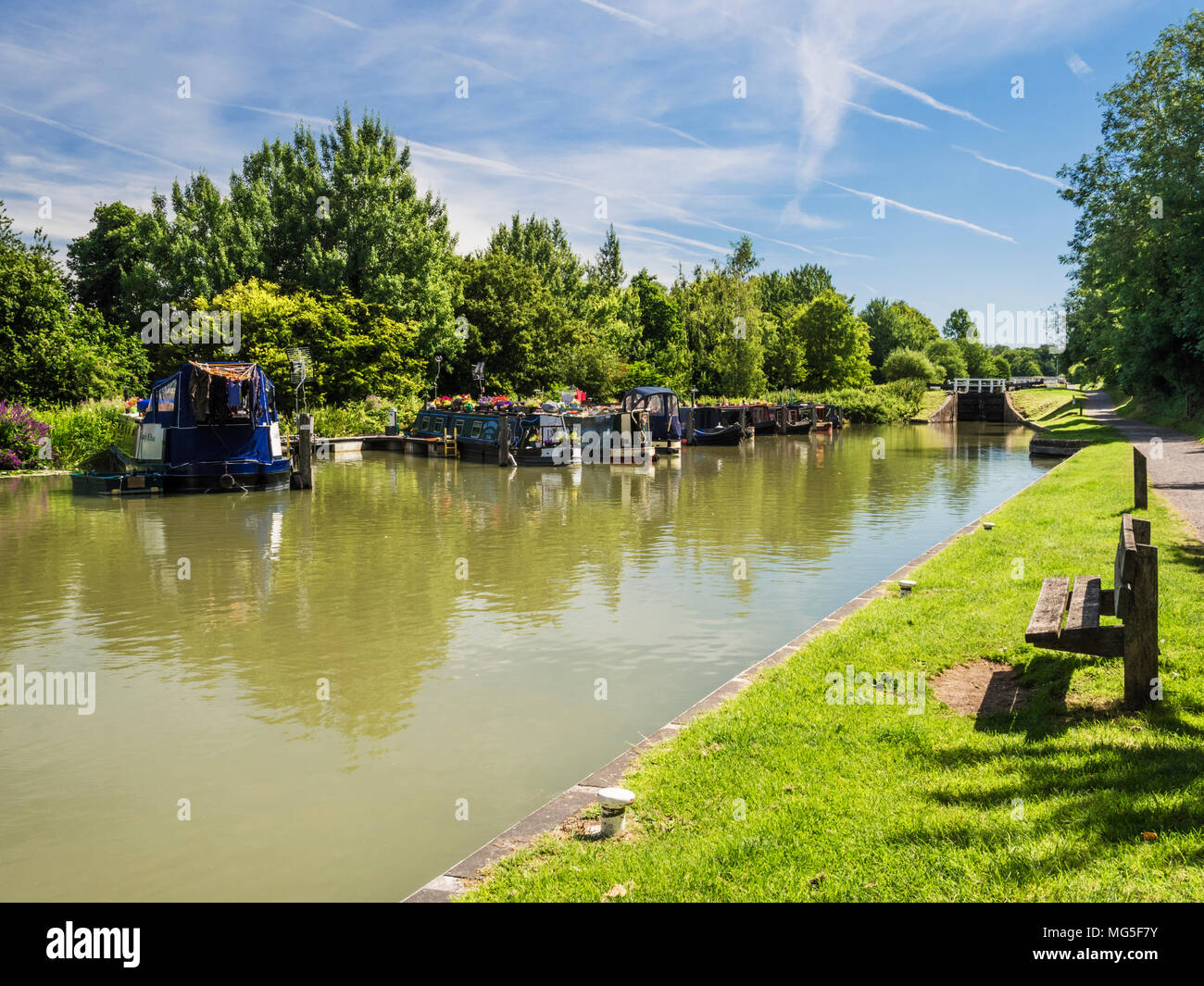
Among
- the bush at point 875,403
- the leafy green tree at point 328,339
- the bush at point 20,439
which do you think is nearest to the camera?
the bush at point 20,439

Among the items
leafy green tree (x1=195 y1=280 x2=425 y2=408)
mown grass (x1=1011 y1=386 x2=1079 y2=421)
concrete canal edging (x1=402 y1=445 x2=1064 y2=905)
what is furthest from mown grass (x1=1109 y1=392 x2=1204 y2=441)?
leafy green tree (x1=195 y1=280 x2=425 y2=408)

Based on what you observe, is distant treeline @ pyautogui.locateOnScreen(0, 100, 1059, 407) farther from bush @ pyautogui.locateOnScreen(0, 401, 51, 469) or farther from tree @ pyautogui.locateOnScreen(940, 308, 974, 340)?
tree @ pyautogui.locateOnScreen(940, 308, 974, 340)

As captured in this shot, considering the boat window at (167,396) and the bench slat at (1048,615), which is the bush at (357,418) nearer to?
the boat window at (167,396)

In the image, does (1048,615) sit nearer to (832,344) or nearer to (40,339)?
(40,339)

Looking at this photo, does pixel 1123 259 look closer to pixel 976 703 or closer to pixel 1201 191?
pixel 1201 191

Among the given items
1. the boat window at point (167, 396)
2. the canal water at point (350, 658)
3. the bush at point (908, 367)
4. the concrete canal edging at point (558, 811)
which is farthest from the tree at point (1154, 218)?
the bush at point (908, 367)

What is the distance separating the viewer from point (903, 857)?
4.14 meters

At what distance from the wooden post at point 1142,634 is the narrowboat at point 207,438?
2292 centimetres

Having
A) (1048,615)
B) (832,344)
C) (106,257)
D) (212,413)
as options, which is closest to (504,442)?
(212,413)

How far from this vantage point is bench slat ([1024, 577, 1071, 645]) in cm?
586

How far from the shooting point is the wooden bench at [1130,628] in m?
5.68

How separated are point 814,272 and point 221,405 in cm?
9111

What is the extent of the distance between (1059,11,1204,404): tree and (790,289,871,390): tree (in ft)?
124

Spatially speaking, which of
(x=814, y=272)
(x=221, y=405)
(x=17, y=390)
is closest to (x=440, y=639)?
(x=221, y=405)
